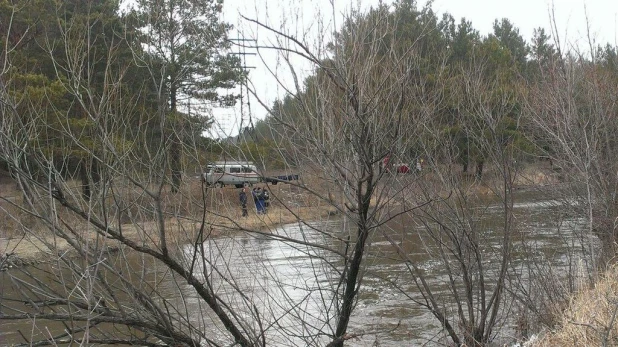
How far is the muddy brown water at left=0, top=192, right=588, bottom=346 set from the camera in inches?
260

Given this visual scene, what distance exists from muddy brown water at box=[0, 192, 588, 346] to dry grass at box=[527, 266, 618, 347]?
1.27 metres

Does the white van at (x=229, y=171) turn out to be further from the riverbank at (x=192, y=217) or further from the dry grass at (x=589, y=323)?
the dry grass at (x=589, y=323)

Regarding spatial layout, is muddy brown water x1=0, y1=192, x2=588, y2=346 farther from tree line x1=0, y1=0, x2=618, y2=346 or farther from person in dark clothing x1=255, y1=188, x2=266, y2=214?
person in dark clothing x1=255, y1=188, x2=266, y2=214

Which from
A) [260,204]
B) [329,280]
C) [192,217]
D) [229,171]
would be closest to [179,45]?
[229,171]

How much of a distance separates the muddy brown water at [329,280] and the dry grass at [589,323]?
1270mm

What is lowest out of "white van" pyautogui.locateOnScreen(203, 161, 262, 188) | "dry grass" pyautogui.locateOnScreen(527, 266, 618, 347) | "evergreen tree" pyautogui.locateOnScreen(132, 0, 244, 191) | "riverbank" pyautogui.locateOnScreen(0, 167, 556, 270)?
"dry grass" pyautogui.locateOnScreen(527, 266, 618, 347)

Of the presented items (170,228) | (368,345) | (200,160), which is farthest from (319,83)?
(368,345)

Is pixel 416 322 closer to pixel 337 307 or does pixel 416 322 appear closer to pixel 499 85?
pixel 499 85

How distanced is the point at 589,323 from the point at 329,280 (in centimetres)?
221

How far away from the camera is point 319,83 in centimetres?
639

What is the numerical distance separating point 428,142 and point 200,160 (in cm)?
342

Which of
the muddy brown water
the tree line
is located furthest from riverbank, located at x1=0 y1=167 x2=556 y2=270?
the muddy brown water

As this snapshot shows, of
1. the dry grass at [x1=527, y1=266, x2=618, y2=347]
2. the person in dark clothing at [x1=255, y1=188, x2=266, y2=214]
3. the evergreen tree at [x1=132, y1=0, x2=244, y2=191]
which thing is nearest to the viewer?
the evergreen tree at [x1=132, y1=0, x2=244, y2=191]

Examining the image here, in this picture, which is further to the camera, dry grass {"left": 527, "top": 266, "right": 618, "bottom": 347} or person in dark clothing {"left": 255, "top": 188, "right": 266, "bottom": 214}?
person in dark clothing {"left": 255, "top": 188, "right": 266, "bottom": 214}
